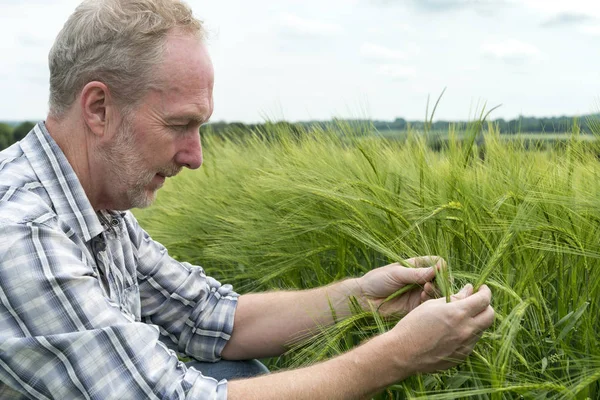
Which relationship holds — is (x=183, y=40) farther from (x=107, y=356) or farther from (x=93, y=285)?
(x=107, y=356)

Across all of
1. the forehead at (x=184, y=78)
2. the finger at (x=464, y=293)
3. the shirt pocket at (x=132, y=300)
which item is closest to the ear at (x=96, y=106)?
the forehead at (x=184, y=78)

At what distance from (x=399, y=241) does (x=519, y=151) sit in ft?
1.98

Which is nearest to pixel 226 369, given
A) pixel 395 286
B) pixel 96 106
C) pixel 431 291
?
pixel 395 286

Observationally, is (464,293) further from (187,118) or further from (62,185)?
(62,185)

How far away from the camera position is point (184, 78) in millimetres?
1573

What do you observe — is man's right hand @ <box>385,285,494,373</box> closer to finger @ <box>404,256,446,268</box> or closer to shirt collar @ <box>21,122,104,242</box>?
finger @ <box>404,256,446,268</box>

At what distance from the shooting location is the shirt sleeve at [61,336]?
51.9 inches

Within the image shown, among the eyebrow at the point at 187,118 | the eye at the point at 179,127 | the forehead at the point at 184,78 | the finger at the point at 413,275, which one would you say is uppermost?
the forehead at the point at 184,78

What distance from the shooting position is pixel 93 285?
4.49 feet

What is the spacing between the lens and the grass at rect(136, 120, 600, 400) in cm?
141

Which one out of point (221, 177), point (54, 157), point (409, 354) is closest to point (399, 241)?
point (409, 354)

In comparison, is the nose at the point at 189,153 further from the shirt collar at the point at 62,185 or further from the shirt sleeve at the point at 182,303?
the shirt sleeve at the point at 182,303

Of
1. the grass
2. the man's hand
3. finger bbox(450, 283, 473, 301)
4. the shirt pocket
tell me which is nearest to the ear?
the shirt pocket

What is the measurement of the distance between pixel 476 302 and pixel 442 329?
3.0 inches
